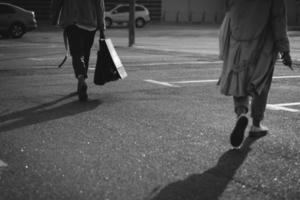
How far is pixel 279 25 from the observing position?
5.28 m

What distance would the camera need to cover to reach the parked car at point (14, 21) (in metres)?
28.0

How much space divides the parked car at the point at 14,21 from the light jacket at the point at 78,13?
67.1 ft

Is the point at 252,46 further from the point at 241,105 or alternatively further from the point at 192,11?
the point at 192,11

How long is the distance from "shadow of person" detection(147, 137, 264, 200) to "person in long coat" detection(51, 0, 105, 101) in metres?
3.38

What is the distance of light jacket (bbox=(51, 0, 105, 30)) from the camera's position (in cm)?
798

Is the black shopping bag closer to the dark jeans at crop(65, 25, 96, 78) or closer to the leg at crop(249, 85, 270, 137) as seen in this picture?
the dark jeans at crop(65, 25, 96, 78)

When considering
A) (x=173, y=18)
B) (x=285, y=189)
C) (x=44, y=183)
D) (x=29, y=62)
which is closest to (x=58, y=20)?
(x=44, y=183)

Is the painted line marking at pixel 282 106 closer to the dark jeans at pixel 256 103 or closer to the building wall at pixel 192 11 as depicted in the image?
the dark jeans at pixel 256 103

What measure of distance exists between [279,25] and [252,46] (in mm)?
272

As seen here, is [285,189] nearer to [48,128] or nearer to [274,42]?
[274,42]

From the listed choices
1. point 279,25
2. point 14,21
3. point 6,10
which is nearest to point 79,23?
point 279,25

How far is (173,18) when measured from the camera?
190 feet

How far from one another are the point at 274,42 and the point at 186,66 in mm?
7236

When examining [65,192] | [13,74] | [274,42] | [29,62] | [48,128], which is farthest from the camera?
[29,62]
